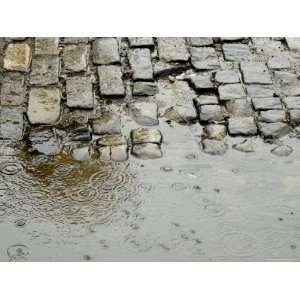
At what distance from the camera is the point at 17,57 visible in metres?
6.49

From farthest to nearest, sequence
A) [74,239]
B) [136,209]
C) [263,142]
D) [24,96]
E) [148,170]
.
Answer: [24,96] < [263,142] < [148,170] < [136,209] < [74,239]

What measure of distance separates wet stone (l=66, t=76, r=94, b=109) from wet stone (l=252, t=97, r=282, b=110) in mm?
1592

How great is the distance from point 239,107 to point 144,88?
970 millimetres

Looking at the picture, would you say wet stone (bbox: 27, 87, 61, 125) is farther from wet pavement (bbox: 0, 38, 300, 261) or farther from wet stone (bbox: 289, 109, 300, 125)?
wet stone (bbox: 289, 109, 300, 125)

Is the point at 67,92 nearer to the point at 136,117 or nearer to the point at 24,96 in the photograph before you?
the point at 24,96

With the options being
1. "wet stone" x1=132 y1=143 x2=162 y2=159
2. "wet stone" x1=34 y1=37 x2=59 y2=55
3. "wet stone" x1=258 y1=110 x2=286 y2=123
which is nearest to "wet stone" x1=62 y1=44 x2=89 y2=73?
"wet stone" x1=34 y1=37 x2=59 y2=55

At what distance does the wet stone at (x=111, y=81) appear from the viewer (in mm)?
6004

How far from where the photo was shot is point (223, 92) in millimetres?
6070

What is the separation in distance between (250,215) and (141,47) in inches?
110

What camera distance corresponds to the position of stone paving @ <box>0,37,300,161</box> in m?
5.45

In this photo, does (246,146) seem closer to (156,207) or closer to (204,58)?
(156,207)

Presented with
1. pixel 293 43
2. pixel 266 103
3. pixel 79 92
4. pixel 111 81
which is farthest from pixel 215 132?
pixel 293 43

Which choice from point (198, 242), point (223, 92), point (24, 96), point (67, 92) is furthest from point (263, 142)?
point (24, 96)

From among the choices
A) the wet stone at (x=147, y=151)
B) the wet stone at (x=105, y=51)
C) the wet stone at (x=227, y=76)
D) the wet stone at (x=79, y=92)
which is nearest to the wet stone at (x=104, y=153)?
the wet stone at (x=147, y=151)
